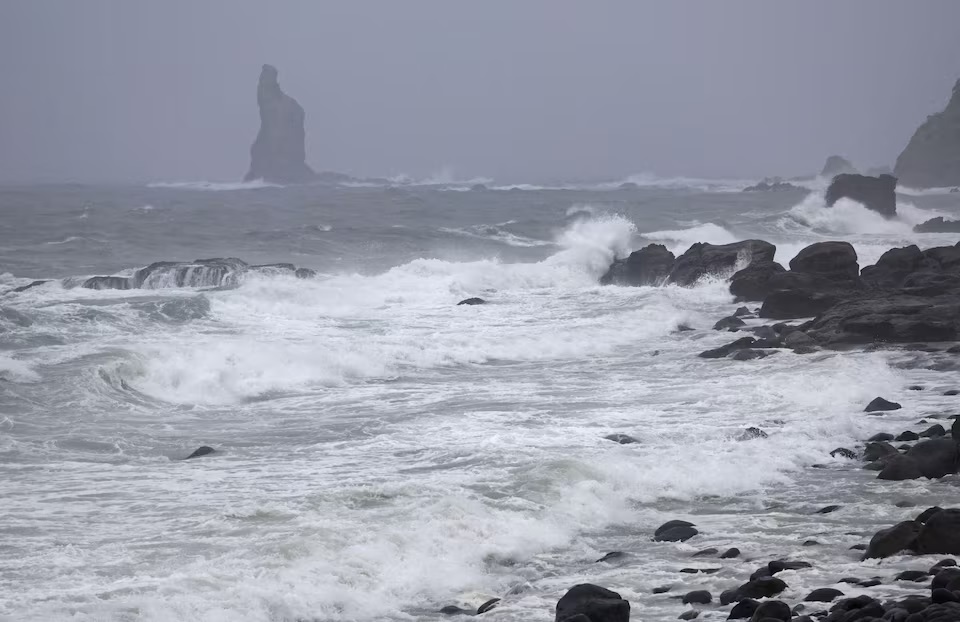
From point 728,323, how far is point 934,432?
34.6 feet

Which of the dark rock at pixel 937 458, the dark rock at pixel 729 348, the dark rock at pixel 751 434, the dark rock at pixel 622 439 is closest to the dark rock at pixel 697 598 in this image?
the dark rock at pixel 937 458

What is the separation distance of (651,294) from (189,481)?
18.1 m

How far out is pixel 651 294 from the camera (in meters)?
28.0

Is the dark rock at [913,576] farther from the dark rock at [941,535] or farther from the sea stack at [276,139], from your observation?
the sea stack at [276,139]

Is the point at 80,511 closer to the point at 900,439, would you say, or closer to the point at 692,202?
the point at 900,439

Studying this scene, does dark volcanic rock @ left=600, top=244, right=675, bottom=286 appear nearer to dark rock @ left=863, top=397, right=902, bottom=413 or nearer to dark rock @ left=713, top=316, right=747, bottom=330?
dark rock @ left=713, top=316, right=747, bottom=330

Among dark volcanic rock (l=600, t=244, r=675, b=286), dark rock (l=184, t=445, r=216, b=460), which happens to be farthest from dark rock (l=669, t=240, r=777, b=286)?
dark rock (l=184, t=445, r=216, b=460)

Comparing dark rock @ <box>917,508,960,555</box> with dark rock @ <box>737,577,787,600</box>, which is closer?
dark rock @ <box>737,577,787,600</box>

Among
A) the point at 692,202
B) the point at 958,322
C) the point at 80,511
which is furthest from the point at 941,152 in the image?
the point at 80,511

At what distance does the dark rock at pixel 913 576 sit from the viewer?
307 inches

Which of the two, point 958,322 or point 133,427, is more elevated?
point 958,322

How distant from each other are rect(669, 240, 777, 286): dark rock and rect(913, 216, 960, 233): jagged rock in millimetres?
19360

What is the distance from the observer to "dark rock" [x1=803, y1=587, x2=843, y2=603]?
A: 758 cm

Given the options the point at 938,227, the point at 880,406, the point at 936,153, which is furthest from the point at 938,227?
the point at 936,153
